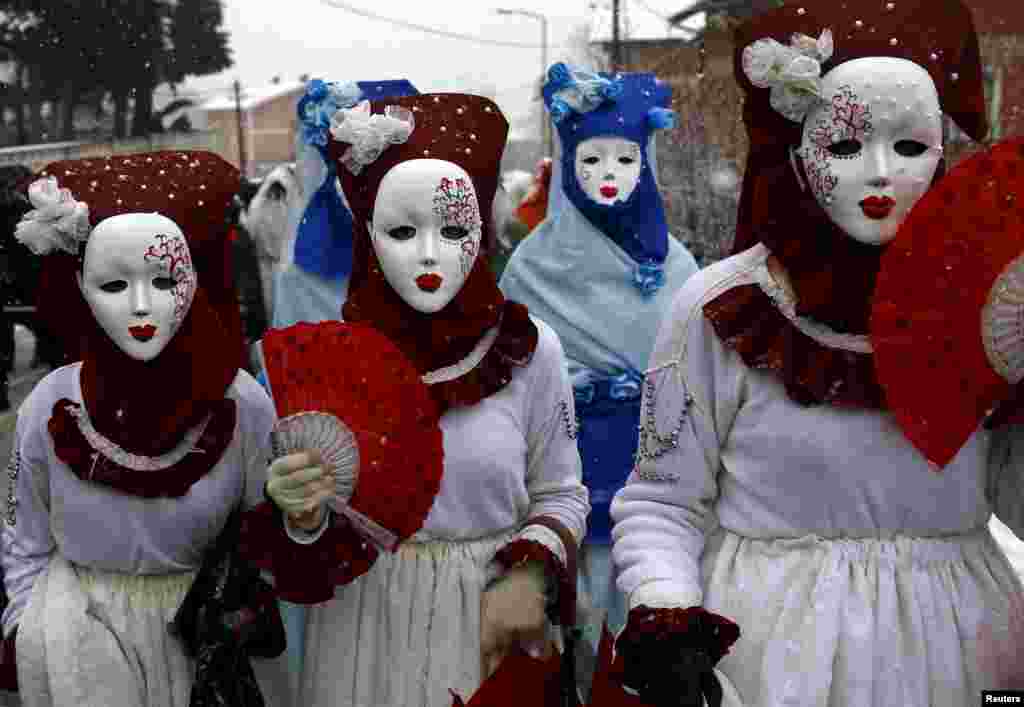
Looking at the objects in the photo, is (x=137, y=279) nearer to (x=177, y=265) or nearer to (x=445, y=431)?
(x=177, y=265)

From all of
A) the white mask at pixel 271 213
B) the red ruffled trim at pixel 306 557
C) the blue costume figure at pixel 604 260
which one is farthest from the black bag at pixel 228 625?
the white mask at pixel 271 213

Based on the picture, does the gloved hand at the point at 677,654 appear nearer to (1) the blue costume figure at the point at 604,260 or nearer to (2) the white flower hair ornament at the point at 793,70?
(2) the white flower hair ornament at the point at 793,70

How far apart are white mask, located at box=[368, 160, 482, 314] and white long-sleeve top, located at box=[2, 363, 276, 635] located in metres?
0.46

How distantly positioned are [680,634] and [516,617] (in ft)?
1.91

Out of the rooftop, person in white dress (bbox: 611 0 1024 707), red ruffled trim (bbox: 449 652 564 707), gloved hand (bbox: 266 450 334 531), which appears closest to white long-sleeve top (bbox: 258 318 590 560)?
red ruffled trim (bbox: 449 652 564 707)

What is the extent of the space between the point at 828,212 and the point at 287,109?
5082cm

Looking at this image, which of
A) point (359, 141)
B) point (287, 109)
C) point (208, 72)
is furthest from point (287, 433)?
point (287, 109)

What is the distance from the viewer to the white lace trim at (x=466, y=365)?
2801 millimetres

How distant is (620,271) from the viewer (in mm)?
4934

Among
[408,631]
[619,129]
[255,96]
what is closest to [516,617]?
[408,631]

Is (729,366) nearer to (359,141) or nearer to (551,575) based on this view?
(551,575)

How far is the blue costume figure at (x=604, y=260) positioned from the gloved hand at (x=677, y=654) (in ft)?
7.88

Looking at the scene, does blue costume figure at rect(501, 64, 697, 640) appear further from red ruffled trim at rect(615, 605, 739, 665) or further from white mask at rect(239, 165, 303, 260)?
white mask at rect(239, 165, 303, 260)

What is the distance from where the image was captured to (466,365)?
2.83 m
